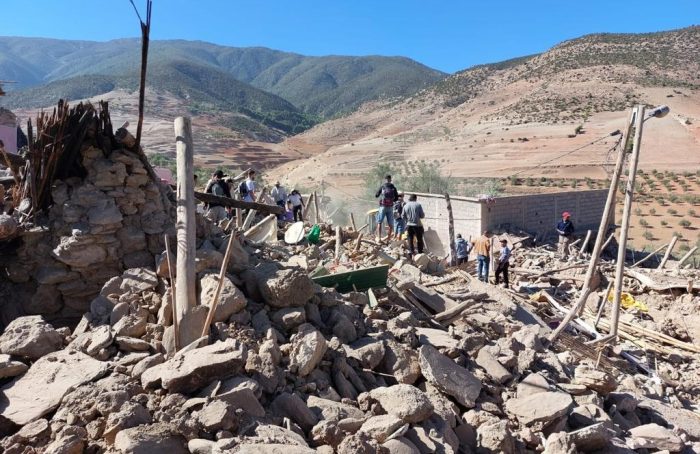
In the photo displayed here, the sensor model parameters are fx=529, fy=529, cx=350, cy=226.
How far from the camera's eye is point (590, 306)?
10820mm

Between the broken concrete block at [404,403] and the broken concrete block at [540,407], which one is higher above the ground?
the broken concrete block at [404,403]

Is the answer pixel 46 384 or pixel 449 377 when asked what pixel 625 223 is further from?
pixel 46 384

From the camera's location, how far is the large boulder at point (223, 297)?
13.7 ft

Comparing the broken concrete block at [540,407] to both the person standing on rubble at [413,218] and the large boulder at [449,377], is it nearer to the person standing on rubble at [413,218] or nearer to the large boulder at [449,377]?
the large boulder at [449,377]

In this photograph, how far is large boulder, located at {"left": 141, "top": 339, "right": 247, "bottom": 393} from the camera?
337 centimetres

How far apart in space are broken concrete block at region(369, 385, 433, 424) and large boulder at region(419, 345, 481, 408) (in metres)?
0.48

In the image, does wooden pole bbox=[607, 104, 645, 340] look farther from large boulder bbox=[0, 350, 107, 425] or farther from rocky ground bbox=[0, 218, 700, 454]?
large boulder bbox=[0, 350, 107, 425]

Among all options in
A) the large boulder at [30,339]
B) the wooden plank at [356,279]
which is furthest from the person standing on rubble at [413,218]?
the large boulder at [30,339]

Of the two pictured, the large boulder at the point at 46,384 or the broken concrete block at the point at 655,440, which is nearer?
the large boulder at the point at 46,384

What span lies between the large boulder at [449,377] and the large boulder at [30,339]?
287 centimetres

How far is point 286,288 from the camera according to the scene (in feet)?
14.6

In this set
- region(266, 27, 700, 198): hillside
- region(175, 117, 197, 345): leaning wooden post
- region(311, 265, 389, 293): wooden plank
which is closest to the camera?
region(175, 117, 197, 345): leaning wooden post

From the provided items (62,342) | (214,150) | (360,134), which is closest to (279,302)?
(62,342)

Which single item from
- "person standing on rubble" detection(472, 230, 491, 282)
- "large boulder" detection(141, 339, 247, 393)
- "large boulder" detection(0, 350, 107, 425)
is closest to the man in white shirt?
"person standing on rubble" detection(472, 230, 491, 282)
